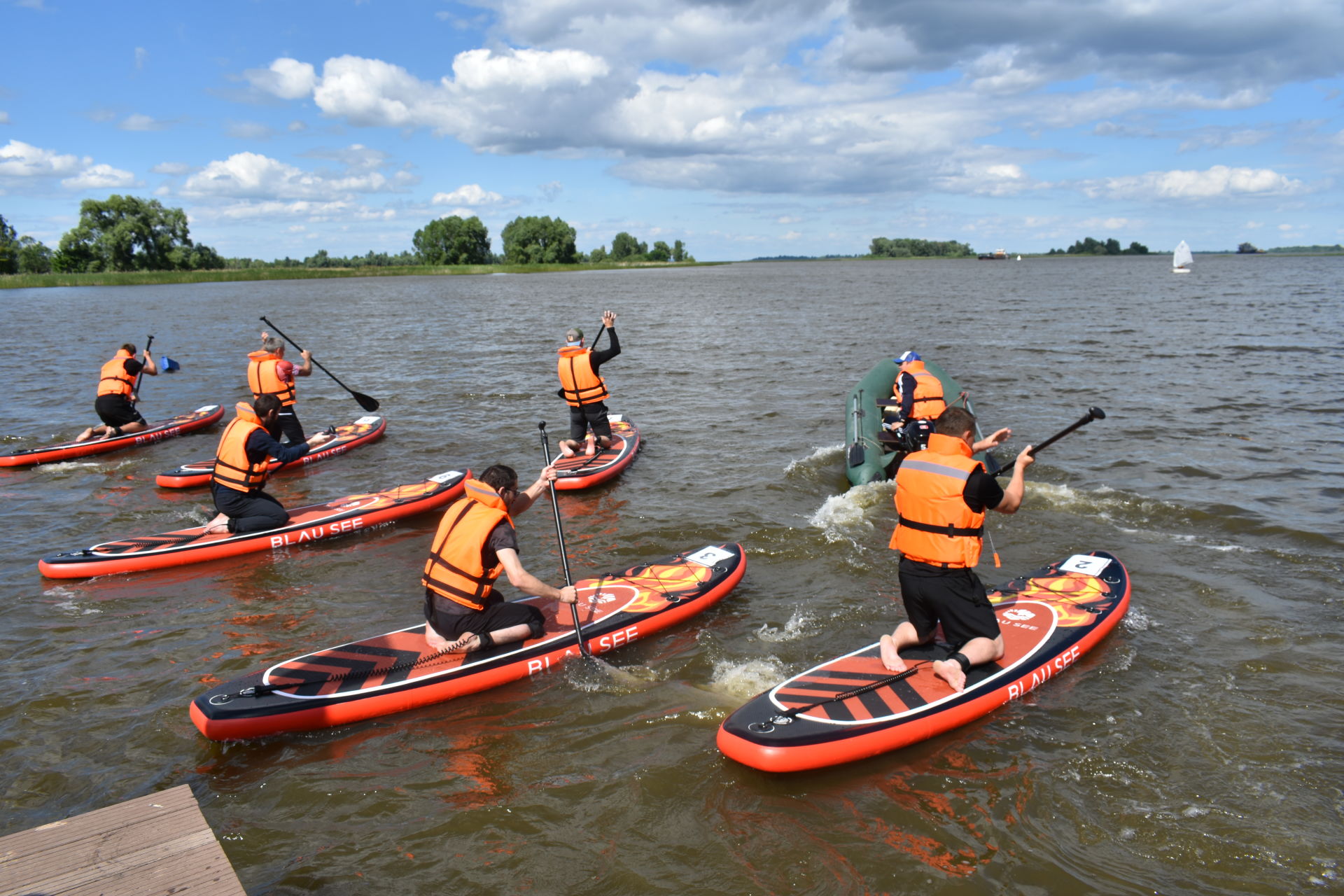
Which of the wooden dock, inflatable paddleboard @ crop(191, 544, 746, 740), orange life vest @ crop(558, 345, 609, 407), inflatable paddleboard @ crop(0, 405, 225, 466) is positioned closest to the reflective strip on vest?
inflatable paddleboard @ crop(191, 544, 746, 740)

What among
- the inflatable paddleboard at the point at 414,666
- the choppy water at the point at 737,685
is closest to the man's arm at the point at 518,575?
the inflatable paddleboard at the point at 414,666

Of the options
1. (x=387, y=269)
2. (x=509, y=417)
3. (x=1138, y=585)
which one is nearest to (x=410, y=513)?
(x=509, y=417)

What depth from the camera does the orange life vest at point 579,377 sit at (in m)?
11.2

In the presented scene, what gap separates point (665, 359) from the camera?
2456 centimetres

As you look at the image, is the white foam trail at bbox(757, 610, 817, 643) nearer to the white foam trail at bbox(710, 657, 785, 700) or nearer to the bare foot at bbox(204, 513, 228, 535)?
the white foam trail at bbox(710, 657, 785, 700)

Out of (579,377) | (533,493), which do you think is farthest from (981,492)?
Answer: (579,377)

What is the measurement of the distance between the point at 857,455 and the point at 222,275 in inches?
3414

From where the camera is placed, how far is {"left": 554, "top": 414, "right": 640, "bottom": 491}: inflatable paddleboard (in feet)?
36.3

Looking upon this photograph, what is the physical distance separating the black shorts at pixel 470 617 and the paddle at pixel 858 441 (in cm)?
615

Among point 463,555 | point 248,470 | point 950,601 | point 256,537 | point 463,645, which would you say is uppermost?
point 248,470

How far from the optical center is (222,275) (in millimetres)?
80000

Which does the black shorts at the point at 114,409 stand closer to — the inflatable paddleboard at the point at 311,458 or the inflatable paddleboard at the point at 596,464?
the inflatable paddleboard at the point at 311,458

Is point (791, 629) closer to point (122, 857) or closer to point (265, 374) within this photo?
point (122, 857)

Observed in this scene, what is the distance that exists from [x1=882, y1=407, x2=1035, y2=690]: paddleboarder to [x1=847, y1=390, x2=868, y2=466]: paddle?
5462 millimetres
